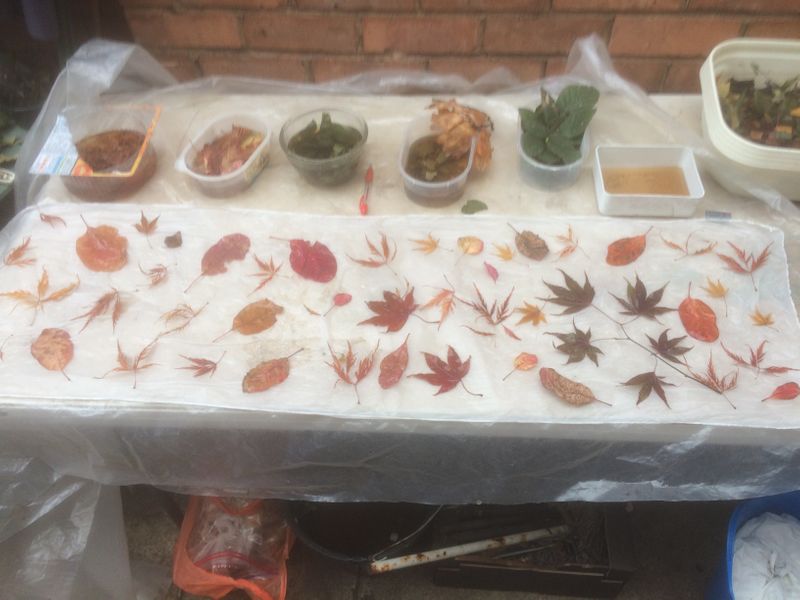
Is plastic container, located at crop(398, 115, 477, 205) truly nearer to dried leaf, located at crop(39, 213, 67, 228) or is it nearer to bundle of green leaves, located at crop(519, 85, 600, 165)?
bundle of green leaves, located at crop(519, 85, 600, 165)

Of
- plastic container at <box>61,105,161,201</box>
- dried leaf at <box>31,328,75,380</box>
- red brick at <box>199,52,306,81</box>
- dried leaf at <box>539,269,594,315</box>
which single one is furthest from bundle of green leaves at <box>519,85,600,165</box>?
dried leaf at <box>31,328,75,380</box>

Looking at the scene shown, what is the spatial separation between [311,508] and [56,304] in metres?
0.63

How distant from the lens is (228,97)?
1186 mm

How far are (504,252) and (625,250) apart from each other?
0.61 ft

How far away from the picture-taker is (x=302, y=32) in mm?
1202

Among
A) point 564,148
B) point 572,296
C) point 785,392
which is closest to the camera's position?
point 785,392

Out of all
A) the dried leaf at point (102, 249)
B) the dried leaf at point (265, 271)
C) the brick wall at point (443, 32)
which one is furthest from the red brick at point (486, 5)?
the dried leaf at point (102, 249)

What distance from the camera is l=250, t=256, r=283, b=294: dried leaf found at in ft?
2.91

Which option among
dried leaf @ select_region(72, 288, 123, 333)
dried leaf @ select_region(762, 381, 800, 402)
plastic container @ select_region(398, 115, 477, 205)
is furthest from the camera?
plastic container @ select_region(398, 115, 477, 205)

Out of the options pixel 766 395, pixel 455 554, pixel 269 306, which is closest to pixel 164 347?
pixel 269 306

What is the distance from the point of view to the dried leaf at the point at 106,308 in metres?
0.85

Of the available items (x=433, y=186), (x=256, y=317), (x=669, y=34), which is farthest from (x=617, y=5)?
(x=256, y=317)

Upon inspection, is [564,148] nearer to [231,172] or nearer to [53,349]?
[231,172]

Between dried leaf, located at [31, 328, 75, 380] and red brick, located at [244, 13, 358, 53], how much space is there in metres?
0.74
